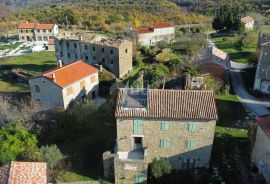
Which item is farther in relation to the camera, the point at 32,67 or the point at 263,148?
the point at 32,67

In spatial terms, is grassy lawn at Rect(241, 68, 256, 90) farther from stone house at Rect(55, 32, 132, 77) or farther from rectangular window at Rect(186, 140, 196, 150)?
rectangular window at Rect(186, 140, 196, 150)

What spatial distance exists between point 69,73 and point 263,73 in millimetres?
28572

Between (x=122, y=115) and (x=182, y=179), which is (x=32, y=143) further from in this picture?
(x=182, y=179)

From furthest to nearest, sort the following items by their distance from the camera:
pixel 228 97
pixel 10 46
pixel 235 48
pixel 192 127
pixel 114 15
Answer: pixel 114 15, pixel 10 46, pixel 235 48, pixel 228 97, pixel 192 127

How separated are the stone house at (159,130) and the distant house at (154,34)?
51.5 m

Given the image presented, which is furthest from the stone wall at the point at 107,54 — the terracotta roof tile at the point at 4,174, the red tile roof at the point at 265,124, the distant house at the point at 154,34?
the terracotta roof tile at the point at 4,174

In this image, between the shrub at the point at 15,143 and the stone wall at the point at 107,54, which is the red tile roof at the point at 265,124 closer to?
the shrub at the point at 15,143

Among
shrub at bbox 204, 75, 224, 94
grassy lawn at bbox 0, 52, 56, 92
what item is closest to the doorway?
shrub at bbox 204, 75, 224, 94

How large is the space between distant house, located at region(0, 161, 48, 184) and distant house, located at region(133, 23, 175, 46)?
57.1 metres

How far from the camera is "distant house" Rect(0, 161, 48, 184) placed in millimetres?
23750

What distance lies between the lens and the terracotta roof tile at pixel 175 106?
90.5ft

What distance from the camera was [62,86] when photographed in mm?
41938

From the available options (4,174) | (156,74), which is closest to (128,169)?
(4,174)

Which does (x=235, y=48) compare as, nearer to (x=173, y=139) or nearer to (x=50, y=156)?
(x=173, y=139)
